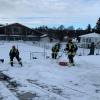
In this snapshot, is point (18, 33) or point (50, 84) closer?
point (50, 84)

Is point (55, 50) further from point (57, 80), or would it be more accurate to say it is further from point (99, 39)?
point (99, 39)

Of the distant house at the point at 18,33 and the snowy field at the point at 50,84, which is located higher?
the distant house at the point at 18,33

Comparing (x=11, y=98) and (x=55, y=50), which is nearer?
(x=11, y=98)

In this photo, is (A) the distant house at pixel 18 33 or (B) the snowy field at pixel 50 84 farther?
(A) the distant house at pixel 18 33

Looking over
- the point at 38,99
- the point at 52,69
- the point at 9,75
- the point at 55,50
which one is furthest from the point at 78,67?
the point at 38,99

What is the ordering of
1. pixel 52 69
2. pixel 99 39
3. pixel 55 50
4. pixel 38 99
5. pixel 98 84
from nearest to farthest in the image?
pixel 38 99, pixel 98 84, pixel 52 69, pixel 55 50, pixel 99 39

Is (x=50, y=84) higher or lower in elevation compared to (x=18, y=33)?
lower

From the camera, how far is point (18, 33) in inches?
3957

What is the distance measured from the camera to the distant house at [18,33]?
97019mm

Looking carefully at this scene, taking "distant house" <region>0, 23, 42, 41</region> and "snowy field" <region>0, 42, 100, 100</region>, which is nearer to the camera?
"snowy field" <region>0, 42, 100, 100</region>

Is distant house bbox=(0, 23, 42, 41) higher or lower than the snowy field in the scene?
higher

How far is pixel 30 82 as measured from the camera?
16156 millimetres

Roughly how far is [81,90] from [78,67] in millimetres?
7627

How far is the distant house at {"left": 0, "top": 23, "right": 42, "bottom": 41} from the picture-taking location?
97.0 metres
